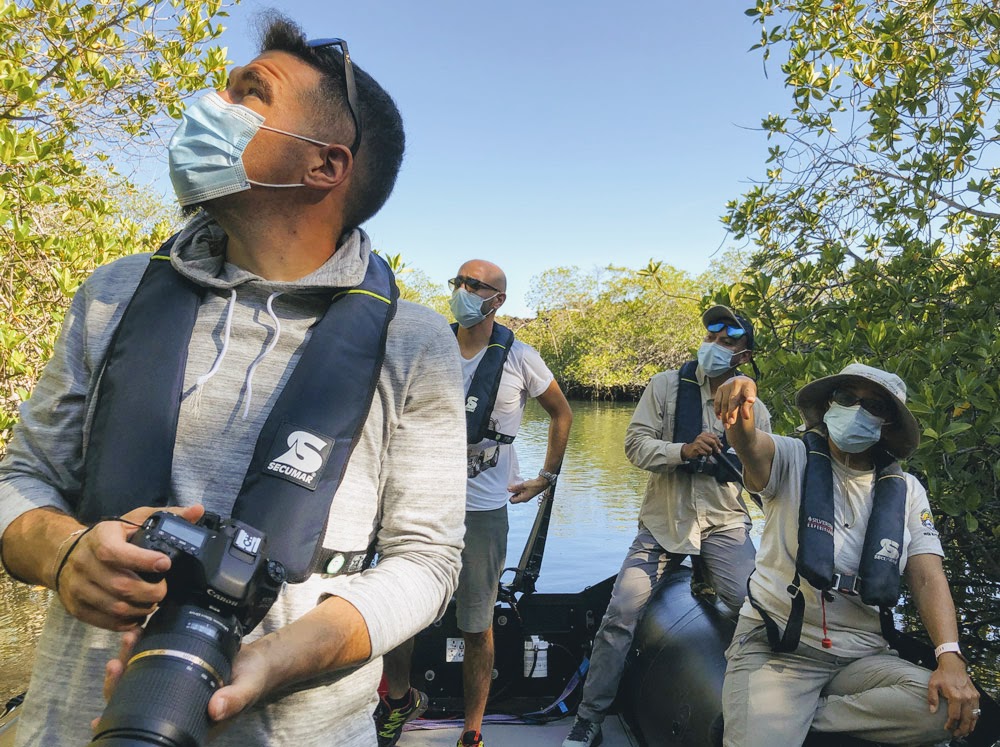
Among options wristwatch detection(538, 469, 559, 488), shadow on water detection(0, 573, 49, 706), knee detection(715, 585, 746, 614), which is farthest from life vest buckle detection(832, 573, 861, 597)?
shadow on water detection(0, 573, 49, 706)

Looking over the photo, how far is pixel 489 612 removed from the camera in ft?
12.5

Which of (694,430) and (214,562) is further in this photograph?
(694,430)

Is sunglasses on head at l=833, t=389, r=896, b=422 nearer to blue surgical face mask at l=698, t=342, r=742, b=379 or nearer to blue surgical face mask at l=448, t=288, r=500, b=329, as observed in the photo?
blue surgical face mask at l=698, t=342, r=742, b=379

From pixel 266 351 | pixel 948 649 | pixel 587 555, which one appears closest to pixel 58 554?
pixel 266 351

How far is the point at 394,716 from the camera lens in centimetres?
378

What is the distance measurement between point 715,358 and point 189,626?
3.55 meters

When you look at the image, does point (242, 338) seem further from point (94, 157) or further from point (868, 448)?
point (94, 157)

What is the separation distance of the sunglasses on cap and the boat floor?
231cm

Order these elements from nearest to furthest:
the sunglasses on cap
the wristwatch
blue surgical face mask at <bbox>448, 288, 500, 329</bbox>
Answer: the sunglasses on cap
blue surgical face mask at <bbox>448, 288, 500, 329</bbox>
the wristwatch

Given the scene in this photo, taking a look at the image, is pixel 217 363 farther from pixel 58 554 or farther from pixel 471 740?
pixel 471 740

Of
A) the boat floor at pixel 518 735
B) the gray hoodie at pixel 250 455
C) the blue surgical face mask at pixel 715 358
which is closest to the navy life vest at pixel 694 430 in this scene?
the blue surgical face mask at pixel 715 358

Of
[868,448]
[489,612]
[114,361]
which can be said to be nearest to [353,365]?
[114,361]

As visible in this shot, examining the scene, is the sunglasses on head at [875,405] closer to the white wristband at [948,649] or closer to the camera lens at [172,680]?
the white wristband at [948,649]

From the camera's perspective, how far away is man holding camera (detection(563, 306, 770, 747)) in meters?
3.79
